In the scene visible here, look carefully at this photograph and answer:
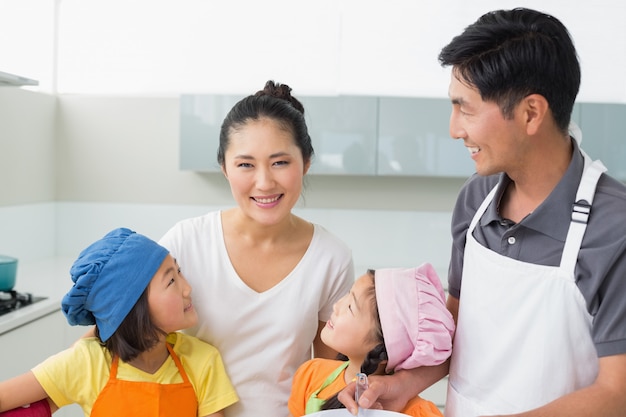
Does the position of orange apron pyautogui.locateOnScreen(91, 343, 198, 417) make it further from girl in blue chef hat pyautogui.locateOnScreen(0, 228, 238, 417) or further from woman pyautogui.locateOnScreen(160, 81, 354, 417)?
woman pyautogui.locateOnScreen(160, 81, 354, 417)

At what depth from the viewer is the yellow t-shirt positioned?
138cm

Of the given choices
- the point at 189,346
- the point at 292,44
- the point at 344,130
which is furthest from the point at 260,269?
the point at 292,44

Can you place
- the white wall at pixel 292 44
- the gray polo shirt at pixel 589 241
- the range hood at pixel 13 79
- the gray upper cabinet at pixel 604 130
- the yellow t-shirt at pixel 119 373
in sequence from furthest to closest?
the white wall at pixel 292 44
the gray upper cabinet at pixel 604 130
the range hood at pixel 13 79
the yellow t-shirt at pixel 119 373
the gray polo shirt at pixel 589 241

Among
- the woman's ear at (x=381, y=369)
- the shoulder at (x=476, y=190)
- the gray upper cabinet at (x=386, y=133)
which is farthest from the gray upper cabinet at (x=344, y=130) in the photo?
the woman's ear at (x=381, y=369)

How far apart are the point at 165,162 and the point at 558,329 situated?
295cm

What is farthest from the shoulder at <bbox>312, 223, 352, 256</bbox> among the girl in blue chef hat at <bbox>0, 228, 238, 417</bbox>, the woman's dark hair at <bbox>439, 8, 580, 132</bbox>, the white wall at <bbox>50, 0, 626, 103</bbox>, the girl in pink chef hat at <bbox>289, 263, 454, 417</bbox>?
the white wall at <bbox>50, 0, 626, 103</bbox>

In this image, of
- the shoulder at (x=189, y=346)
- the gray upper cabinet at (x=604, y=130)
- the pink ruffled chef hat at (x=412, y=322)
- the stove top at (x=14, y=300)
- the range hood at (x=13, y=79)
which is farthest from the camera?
the gray upper cabinet at (x=604, y=130)

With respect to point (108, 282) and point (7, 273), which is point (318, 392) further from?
point (7, 273)

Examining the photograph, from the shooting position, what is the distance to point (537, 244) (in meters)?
1.23

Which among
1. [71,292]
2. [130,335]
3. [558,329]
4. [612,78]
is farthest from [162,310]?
[612,78]

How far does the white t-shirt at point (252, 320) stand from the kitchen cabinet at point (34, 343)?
0.97 metres

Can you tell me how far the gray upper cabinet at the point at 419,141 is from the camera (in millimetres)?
3383

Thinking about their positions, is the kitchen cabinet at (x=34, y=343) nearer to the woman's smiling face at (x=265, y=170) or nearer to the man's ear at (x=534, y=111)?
the woman's smiling face at (x=265, y=170)

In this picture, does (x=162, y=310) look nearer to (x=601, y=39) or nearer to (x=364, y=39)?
(x=364, y=39)
